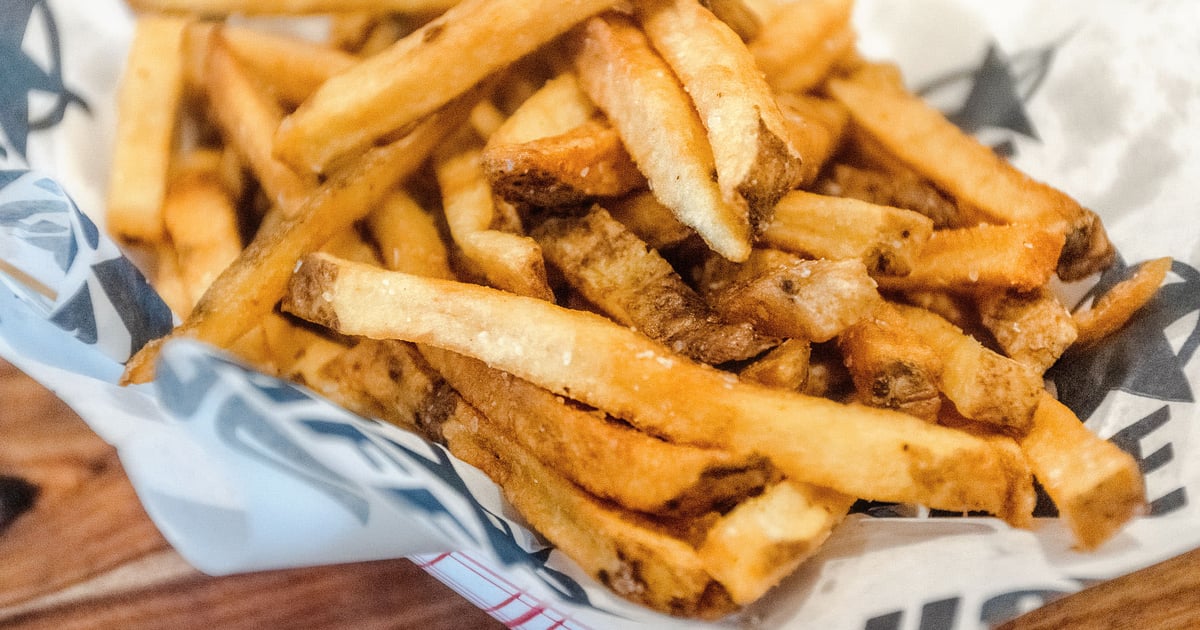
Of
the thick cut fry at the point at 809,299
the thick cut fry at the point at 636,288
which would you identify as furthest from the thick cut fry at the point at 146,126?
the thick cut fry at the point at 809,299

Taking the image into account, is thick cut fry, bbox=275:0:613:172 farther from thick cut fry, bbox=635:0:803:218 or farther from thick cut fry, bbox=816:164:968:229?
thick cut fry, bbox=816:164:968:229

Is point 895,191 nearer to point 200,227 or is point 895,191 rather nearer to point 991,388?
point 991,388

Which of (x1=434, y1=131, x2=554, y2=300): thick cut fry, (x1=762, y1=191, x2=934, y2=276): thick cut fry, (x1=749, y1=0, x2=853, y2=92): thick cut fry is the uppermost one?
(x1=749, y1=0, x2=853, y2=92): thick cut fry

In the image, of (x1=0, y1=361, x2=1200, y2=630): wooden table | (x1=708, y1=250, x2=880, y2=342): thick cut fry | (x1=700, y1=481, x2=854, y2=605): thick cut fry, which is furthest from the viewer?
(x1=0, y1=361, x2=1200, y2=630): wooden table

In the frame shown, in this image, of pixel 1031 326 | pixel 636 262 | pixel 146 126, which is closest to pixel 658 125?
pixel 636 262

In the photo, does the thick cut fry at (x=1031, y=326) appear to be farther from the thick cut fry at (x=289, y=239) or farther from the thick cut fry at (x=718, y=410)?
the thick cut fry at (x=289, y=239)

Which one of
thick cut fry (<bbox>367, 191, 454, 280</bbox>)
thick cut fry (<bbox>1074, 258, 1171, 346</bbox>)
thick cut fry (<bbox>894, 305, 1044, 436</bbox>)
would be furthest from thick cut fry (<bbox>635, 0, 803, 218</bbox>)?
thick cut fry (<bbox>1074, 258, 1171, 346</bbox>)
